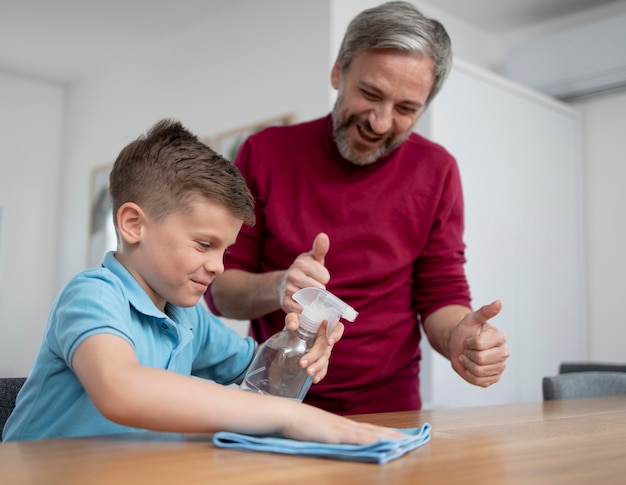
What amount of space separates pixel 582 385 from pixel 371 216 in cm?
72

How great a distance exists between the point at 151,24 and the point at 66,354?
4.30 metres

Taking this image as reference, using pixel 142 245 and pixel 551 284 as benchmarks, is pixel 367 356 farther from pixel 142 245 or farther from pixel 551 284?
pixel 551 284

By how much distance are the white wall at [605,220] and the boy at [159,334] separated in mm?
3268

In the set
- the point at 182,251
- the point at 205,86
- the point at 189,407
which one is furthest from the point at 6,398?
the point at 205,86

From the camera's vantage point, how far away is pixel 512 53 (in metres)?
4.35

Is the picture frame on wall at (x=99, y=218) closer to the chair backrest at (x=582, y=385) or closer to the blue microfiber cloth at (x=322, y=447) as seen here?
the chair backrest at (x=582, y=385)

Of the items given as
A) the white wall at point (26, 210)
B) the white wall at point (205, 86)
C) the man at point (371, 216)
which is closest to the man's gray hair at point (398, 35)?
the man at point (371, 216)

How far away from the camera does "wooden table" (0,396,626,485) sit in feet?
2.11

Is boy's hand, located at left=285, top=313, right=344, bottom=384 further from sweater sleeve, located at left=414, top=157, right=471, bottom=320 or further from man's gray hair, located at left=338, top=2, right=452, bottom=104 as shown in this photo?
man's gray hair, located at left=338, top=2, right=452, bottom=104

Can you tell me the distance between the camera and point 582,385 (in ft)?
6.08

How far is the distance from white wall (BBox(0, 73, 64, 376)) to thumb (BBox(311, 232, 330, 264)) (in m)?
5.02

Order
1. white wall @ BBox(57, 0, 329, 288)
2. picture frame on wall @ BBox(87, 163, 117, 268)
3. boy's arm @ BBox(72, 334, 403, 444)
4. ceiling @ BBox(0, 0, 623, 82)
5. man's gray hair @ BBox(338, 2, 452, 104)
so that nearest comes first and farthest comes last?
1. boy's arm @ BBox(72, 334, 403, 444)
2. man's gray hair @ BBox(338, 2, 452, 104)
3. white wall @ BBox(57, 0, 329, 288)
4. ceiling @ BBox(0, 0, 623, 82)
5. picture frame on wall @ BBox(87, 163, 117, 268)

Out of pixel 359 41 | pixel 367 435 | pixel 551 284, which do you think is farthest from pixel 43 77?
pixel 367 435

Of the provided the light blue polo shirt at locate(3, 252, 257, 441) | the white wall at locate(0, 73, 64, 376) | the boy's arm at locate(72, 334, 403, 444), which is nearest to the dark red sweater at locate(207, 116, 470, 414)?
the light blue polo shirt at locate(3, 252, 257, 441)
